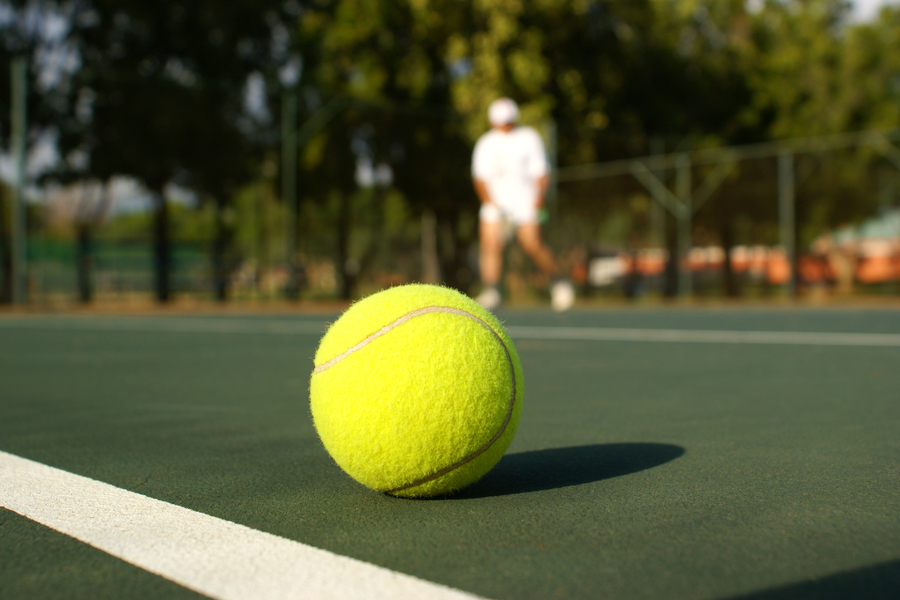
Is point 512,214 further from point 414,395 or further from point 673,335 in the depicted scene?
point 414,395

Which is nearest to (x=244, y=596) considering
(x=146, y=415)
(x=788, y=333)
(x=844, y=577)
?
(x=844, y=577)

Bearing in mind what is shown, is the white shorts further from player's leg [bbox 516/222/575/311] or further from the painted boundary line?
the painted boundary line

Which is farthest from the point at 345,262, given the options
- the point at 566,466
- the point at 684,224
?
the point at 566,466

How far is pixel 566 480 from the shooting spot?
2342 mm

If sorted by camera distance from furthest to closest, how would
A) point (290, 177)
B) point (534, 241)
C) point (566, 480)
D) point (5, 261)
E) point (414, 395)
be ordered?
point (290, 177), point (5, 261), point (534, 241), point (566, 480), point (414, 395)

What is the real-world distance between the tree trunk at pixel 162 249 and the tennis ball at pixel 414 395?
19.2 metres

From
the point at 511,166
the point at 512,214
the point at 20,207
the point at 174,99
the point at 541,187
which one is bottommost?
the point at 512,214

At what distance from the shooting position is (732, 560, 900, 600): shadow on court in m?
1.43

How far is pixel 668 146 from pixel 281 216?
34.4ft

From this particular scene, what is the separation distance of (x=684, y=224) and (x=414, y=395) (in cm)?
2039

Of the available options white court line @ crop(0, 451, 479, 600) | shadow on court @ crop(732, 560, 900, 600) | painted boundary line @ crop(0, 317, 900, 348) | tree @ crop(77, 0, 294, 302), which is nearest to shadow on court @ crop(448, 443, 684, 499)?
white court line @ crop(0, 451, 479, 600)

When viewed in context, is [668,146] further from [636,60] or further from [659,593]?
[659,593]

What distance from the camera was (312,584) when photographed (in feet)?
4.93

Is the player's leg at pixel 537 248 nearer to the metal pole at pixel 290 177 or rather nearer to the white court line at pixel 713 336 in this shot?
the white court line at pixel 713 336
